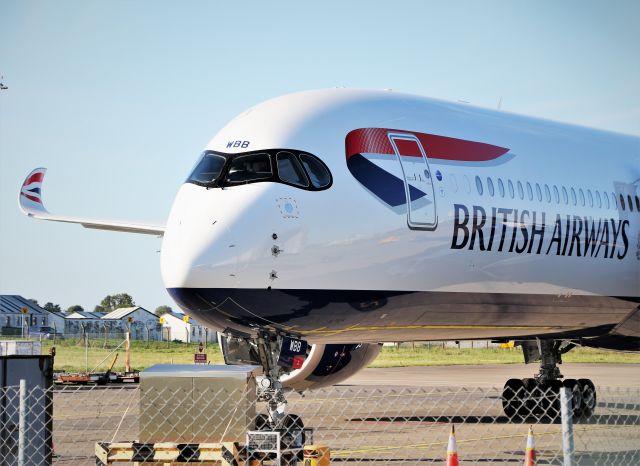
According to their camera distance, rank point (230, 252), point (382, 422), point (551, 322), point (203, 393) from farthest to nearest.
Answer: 1. point (382, 422)
2. point (551, 322)
3. point (230, 252)
4. point (203, 393)

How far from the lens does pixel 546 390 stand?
19.2 metres

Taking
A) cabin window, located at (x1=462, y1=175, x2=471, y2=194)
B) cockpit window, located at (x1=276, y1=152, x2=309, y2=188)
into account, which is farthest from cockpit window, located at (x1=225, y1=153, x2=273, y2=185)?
cabin window, located at (x1=462, y1=175, x2=471, y2=194)

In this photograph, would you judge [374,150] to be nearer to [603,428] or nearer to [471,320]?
[471,320]

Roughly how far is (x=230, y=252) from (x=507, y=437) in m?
5.66

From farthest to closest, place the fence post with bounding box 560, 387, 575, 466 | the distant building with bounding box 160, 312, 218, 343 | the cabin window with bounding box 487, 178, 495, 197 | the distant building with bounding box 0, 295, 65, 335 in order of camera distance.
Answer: the distant building with bounding box 160, 312, 218, 343
the distant building with bounding box 0, 295, 65, 335
the cabin window with bounding box 487, 178, 495, 197
the fence post with bounding box 560, 387, 575, 466

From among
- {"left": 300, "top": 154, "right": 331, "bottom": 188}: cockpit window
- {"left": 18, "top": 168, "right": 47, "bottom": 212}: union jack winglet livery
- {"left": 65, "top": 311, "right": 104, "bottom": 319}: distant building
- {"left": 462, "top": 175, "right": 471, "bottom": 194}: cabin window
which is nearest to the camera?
{"left": 300, "top": 154, "right": 331, "bottom": 188}: cockpit window

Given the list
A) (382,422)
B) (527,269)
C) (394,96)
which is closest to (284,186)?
(394,96)

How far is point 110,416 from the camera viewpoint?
20.2 metres

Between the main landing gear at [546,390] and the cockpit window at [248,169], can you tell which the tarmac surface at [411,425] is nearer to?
the main landing gear at [546,390]

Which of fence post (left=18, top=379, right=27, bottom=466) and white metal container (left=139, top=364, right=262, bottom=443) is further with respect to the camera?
white metal container (left=139, top=364, right=262, bottom=443)

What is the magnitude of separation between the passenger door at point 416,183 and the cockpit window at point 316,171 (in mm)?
1193

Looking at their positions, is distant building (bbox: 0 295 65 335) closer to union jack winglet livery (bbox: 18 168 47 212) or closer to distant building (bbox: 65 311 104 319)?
distant building (bbox: 65 311 104 319)

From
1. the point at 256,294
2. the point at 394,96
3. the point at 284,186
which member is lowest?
the point at 256,294

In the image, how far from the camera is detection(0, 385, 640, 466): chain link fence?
9.76m
